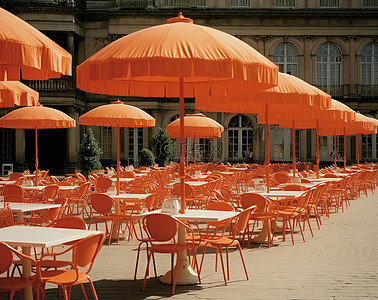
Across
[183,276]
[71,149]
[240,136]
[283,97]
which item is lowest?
[183,276]

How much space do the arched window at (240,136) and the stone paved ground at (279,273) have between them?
80.3ft

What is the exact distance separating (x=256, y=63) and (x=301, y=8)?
3010 centimetres

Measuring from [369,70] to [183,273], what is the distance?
101 ft

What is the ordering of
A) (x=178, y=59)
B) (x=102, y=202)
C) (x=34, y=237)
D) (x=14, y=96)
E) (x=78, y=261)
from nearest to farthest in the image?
(x=78, y=261)
(x=34, y=237)
(x=178, y=59)
(x=14, y=96)
(x=102, y=202)

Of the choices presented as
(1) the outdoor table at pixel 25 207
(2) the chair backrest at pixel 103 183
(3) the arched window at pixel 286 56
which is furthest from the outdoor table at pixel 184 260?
(3) the arched window at pixel 286 56

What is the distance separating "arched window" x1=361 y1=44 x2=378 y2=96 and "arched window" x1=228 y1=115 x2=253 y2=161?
22.6 feet

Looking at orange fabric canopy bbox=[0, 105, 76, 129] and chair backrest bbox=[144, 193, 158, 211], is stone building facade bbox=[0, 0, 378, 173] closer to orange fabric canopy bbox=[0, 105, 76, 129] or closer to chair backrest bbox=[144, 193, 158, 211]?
orange fabric canopy bbox=[0, 105, 76, 129]

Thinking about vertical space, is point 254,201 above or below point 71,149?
below

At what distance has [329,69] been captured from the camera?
3481 centimetres

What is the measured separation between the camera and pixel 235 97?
31.1 ft

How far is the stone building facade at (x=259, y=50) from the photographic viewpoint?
33.6m

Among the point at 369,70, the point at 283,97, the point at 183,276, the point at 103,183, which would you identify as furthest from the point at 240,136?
the point at 183,276

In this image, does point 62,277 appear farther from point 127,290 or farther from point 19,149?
point 19,149

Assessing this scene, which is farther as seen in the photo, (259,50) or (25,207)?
(259,50)
